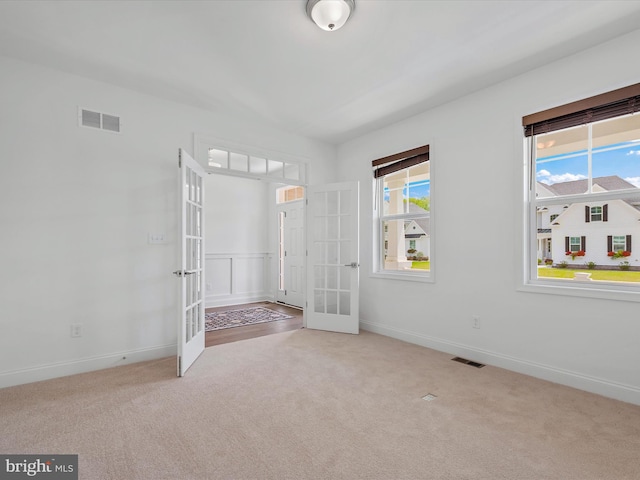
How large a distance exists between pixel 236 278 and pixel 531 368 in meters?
5.16

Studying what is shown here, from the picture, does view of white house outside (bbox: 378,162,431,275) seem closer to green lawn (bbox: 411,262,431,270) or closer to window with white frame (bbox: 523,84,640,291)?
green lawn (bbox: 411,262,431,270)

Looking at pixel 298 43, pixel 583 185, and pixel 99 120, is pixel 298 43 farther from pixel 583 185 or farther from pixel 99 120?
pixel 583 185

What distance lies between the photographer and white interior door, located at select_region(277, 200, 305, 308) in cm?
621

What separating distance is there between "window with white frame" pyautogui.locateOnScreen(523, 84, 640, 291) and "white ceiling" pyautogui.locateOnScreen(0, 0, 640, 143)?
0.55 m

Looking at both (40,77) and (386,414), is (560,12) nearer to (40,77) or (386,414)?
(386,414)

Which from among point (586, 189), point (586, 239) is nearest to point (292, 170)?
point (586, 189)

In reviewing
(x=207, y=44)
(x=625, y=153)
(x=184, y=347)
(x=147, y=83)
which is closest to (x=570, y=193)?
(x=625, y=153)

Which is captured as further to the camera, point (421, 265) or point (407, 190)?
point (407, 190)

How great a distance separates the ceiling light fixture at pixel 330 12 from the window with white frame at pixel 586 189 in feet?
6.49

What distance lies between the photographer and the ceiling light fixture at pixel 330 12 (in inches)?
82.5

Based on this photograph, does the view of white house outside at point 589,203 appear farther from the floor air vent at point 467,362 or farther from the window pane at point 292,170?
the window pane at point 292,170

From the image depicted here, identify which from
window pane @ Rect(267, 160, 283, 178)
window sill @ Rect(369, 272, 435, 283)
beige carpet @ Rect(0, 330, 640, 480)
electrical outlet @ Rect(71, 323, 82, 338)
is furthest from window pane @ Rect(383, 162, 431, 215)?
electrical outlet @ Rect(71, 323, 82, 338)

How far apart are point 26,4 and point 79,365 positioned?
2.86 metres

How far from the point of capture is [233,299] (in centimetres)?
654
